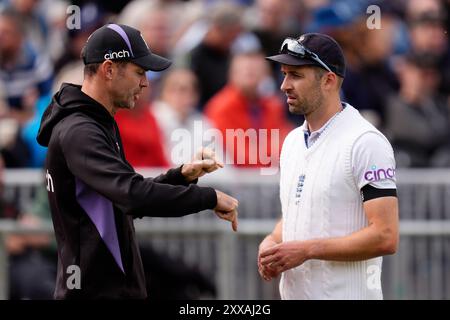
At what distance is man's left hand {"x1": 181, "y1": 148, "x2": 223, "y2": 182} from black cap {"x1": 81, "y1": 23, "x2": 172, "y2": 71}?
548 millimetres

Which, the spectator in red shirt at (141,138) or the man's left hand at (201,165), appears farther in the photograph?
the spectator in red shirt at (141,138)

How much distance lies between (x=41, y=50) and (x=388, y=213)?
7.89 meters

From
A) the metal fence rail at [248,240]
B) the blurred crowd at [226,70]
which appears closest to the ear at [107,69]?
the metal fence rail at [248,240]

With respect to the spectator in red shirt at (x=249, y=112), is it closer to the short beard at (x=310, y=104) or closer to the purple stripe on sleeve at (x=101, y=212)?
the short beard at (x=310, y=104)

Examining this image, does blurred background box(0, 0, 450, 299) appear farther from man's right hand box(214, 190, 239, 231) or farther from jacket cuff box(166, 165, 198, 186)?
man's right hand box(214, 190, 239, 231)

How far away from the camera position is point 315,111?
6.66 meters

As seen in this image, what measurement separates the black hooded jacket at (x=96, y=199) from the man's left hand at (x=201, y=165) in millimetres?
219

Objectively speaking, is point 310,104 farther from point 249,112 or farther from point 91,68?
point 249,112

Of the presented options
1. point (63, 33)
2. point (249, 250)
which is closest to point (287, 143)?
point (249, 250)

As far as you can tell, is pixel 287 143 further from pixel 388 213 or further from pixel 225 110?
pixel 225 110

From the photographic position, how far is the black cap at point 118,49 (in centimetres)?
637

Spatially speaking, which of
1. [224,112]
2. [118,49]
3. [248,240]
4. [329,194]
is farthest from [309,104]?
[224,112]

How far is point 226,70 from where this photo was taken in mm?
12578

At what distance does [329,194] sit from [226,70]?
6233 millimetres
